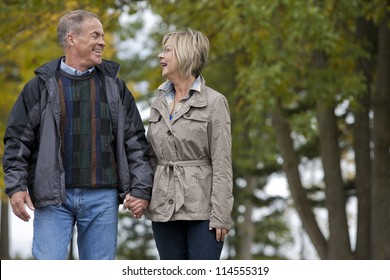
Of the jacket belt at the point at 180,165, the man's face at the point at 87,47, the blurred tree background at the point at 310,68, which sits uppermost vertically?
the blurred tree background at the point at 310,68

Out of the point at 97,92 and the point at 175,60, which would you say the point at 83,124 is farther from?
the point at 175,60

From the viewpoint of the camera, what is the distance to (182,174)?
18.3ft

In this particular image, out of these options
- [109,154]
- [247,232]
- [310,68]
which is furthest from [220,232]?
[247,232]

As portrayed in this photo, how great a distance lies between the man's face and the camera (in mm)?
5488

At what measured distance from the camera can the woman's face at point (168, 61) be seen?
18.5 ft

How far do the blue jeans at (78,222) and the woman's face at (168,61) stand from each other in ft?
2.51

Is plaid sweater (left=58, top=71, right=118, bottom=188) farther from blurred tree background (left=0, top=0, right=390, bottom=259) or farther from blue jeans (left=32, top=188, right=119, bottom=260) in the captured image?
blurred tree background (left=0, top=0, right=390, bottom=259)

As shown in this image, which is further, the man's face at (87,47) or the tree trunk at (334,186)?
the tree trunk at (334,186)

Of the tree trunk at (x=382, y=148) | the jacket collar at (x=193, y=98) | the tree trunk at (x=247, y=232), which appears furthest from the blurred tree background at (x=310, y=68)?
the tree trunk at (x=247, y=232)

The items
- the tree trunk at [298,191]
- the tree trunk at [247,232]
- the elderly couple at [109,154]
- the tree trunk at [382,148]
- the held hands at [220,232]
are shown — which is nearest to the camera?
the elderly couple at [109,154]

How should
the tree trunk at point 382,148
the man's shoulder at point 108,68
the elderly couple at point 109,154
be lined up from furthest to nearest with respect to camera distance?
the tree trunk at point 382,148 < the man's shoulder at point 108,68 < the elderly couple at point 109,154

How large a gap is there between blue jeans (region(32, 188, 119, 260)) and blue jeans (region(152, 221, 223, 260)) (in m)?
0.33

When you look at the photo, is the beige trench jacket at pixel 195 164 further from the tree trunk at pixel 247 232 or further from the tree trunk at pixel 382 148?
the tree trunk at pixel 247 232
